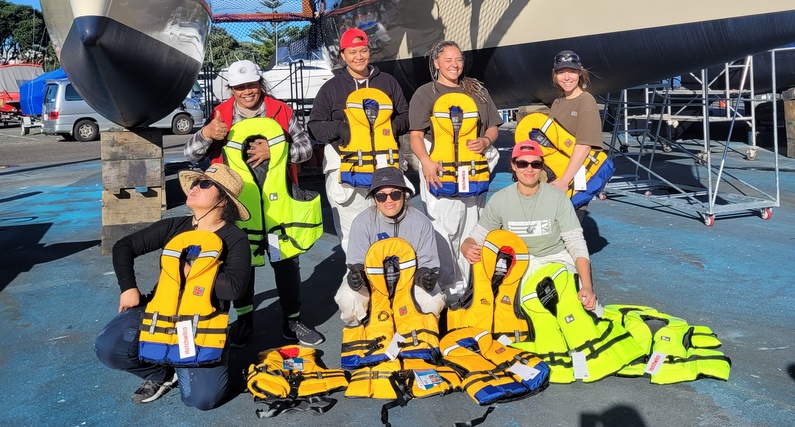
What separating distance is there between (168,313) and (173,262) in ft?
0.85

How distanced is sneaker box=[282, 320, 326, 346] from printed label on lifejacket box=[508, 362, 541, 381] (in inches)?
53.3

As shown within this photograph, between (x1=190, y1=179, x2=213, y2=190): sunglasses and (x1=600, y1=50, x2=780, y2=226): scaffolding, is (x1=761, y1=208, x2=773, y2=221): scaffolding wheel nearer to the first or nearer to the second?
A: (x1=600, y1=50, x2=780, y2=226): scaffolding

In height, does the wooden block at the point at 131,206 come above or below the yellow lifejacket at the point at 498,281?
above

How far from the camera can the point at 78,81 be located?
19.9 feet

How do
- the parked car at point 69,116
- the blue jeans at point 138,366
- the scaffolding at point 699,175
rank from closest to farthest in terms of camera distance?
the blue jeans at point 138,366, the scaffolding at point 699,175, the parked car at point 69,116

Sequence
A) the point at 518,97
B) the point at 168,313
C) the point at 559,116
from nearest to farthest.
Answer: the point at 168,313, the point at 559,116, the point at 518,97

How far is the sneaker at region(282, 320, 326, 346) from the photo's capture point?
4680mm

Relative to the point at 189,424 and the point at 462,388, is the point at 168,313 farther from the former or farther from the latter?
the point at 462,388

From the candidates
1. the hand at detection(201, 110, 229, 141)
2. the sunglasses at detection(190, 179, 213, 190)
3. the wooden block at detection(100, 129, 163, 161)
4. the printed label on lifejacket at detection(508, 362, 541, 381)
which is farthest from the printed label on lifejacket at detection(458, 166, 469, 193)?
the wooden block at detection(100, 129, 163, 161)

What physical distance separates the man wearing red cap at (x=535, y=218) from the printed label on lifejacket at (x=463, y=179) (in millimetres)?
463

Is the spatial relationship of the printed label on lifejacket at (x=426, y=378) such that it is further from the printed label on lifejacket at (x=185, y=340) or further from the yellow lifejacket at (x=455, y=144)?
the yellow lifejacket at (x=455, y=144)

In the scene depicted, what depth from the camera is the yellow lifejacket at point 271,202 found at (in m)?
4.53

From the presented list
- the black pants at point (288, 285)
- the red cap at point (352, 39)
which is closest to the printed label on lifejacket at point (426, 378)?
the black pants at point (288, 285)

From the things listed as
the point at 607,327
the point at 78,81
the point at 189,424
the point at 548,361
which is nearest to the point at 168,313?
the point at 189,424
